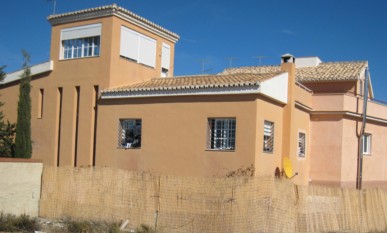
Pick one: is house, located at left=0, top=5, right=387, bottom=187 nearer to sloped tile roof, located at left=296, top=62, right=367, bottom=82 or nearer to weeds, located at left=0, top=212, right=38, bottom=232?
sloped tile roof, located at left=296, top=62, right=367, bottom=82

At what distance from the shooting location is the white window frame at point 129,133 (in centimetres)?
1974

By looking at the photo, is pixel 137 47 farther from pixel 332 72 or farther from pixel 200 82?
pixel 332 72

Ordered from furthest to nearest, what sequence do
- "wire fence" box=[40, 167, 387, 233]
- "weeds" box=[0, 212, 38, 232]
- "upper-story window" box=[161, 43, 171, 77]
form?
"upper-story window" box=[161, 43, 171, 77]
"weeds" box=[0, 212, 38, 232]
"wire fence" box=[40, 167, 387, 233]

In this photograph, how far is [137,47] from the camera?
73.4 ft

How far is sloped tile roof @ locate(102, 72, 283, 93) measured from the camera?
685 inches

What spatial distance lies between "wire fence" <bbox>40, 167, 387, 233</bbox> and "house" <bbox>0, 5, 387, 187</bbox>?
3.53 m

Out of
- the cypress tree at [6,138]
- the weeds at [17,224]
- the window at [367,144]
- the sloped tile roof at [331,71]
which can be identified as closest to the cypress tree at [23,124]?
the cypress tree at [6,138]

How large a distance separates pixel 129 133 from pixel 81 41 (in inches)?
206

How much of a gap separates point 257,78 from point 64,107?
30.2 ft

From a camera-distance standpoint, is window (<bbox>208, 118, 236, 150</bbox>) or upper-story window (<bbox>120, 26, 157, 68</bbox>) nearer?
window (<bbox>208, 118, 236, 150</bbox>)

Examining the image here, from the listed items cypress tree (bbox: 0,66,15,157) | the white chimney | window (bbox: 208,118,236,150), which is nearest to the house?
window (bbox: 208,118,236,150)

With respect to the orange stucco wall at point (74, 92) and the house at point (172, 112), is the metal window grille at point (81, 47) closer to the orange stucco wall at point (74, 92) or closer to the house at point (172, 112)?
the house at point (172, 112)

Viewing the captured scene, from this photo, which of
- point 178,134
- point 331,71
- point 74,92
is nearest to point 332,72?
point 331,71

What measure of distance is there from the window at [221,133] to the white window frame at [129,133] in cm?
333
